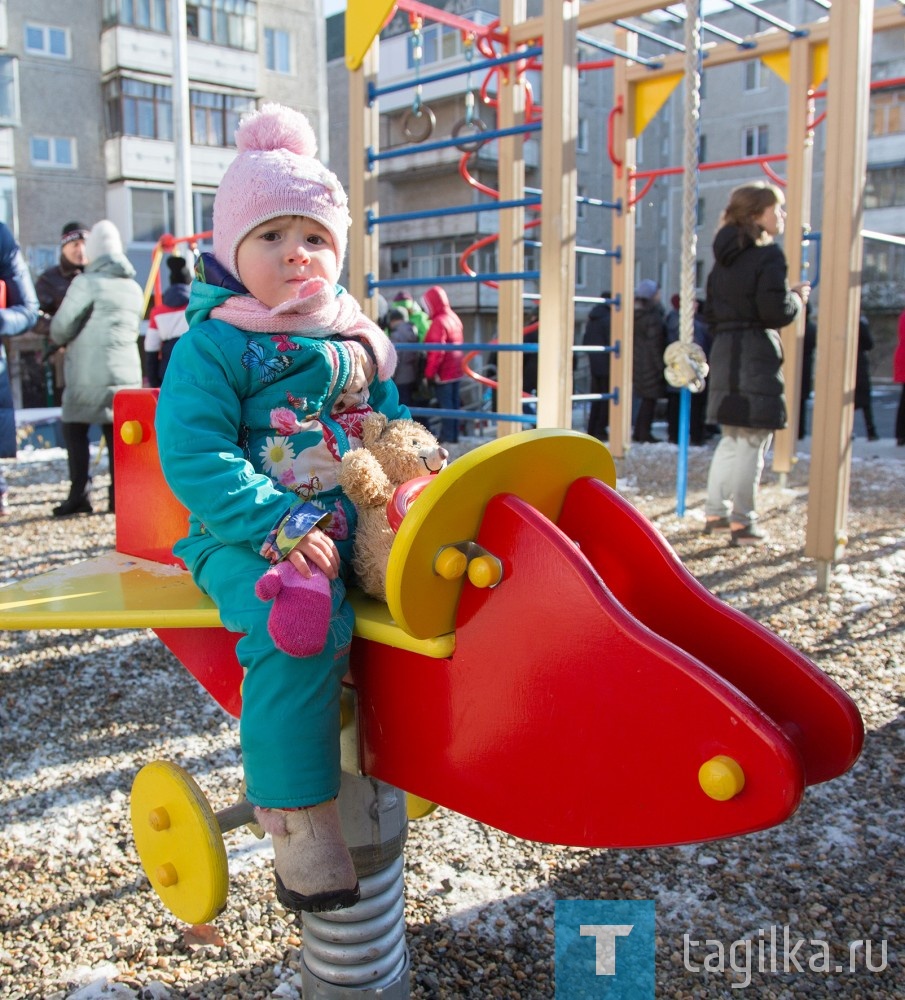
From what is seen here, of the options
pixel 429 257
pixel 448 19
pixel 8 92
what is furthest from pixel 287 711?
pixel 429 257

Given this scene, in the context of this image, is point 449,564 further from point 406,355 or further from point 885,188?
point 885,188

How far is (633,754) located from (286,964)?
0.86m

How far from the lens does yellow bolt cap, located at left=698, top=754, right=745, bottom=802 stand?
3.09 ft

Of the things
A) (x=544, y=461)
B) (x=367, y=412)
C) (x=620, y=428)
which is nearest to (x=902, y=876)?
(x=544, y=461)

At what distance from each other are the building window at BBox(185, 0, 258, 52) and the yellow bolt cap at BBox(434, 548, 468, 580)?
24.4 meters

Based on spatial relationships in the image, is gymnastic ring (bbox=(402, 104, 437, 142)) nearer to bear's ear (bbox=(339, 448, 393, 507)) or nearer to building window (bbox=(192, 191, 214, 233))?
bear's ear (bbox=(339, 448, 393, 507))

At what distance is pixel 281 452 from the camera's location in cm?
136

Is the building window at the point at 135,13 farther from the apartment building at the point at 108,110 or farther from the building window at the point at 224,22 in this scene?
the building window at the point at 224,22

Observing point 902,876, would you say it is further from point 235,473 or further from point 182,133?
point 182,133

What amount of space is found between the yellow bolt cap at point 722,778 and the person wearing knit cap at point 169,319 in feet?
17.1

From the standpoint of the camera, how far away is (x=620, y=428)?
634 centimetres

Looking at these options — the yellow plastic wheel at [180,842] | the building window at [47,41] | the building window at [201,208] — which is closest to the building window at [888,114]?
the building window at [201,208]

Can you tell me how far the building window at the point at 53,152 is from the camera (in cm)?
2130

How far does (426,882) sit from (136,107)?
76.3 feet
